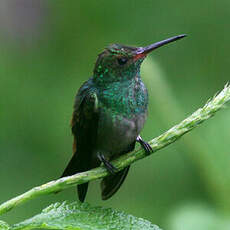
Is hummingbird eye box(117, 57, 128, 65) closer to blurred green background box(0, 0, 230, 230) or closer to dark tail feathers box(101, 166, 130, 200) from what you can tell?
dark tail feathers box(101, 166, 130, 200)

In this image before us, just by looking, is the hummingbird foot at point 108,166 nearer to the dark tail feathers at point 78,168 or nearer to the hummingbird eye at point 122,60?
the dark tail feathers at point 78,168

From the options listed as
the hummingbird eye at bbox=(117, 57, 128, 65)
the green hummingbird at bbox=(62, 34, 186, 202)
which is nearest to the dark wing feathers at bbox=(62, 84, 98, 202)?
the green hummingbird at bbox=(62, 34, 186, 202)

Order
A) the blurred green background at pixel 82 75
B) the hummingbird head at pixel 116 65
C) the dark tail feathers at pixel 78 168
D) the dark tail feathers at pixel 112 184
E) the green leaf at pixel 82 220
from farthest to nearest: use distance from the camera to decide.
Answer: the blurred green background at pixel 82 75 → the hummingbird head at pixel 116 65 → the dark tail feathers at pixel 112 184 → the dark tail feathers at pixel 78 168 → the green leaf at pixel 82 220

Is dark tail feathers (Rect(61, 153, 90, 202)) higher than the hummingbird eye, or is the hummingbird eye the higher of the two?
the hummingbird eye

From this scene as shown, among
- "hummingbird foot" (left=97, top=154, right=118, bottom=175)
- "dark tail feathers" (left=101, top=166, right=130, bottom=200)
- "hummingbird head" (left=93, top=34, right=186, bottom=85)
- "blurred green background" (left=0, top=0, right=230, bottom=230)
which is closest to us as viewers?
"hummingbird foot" (left=97, top=154, right=118, bottom=175)

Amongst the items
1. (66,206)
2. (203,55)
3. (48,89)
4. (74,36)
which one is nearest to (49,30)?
(74,36)

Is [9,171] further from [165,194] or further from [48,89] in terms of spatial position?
[165,194]

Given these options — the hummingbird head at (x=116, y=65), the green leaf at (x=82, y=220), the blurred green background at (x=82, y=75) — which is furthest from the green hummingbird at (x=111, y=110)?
the green leaf at (x=82, y=220)
